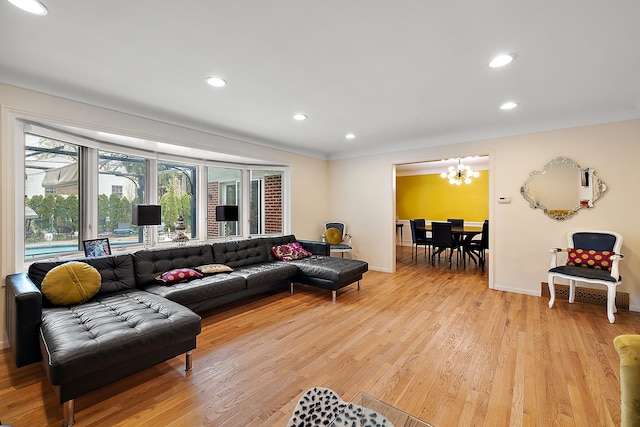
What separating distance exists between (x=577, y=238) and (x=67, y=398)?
5287mm

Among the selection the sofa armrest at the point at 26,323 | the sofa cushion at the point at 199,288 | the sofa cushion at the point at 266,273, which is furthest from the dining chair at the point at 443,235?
the sofa armrest at the point at 26,323

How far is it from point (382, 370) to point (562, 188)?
3.61m

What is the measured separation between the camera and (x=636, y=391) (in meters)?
1.07

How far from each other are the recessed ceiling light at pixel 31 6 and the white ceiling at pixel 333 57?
0.05 m

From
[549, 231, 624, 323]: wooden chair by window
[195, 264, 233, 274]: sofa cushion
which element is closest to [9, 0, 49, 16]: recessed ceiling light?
[195, 264, 233, 274]: sofa cushion

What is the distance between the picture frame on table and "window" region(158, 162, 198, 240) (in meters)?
0.90

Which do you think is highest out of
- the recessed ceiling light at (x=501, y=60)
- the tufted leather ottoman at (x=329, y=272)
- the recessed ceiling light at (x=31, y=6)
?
the recessed ceiling light at (x=501, y=60)

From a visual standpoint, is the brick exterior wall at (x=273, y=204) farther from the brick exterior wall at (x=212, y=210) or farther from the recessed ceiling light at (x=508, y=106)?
the recessed ceiling light at (x=508, y=106)

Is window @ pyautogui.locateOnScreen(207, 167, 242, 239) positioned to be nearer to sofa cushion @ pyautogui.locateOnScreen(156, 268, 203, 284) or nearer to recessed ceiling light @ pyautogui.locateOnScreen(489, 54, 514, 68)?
sofa cushion @ pyautogui.locateOnScreen(156, 268, 203, 284)

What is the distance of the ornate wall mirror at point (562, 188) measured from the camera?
3.59 m

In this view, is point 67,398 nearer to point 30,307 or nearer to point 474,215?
point 30,307

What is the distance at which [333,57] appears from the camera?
84.7 inches

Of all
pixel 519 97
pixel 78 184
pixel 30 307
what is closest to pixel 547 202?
pixel 519 97

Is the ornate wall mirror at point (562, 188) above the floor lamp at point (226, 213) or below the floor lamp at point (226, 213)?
above
